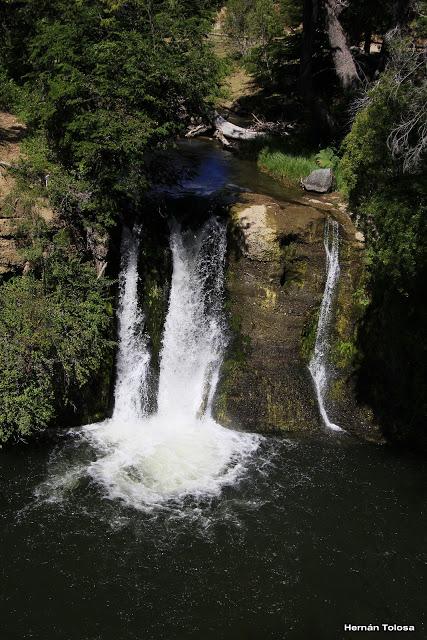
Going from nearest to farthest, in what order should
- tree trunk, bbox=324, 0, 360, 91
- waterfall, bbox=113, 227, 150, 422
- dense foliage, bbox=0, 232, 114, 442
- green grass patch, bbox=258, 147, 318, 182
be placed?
1. dense foliage, bbox=0, 232, 114, 442
2. waterfall, bbox=113, 227, 150, 422
3. green grass patch, bbox=258, 147, 318, 182
4. tree trunk, bbox=324, 0, 360, 91

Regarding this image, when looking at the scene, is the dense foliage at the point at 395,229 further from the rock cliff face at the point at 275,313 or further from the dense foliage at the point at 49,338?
the dense foliage at the point at 49,338

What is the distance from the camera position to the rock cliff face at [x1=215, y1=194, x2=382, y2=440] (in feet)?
40.8

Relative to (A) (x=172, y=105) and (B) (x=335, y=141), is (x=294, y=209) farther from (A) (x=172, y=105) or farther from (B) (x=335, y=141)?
(B) (x=335, y=141)

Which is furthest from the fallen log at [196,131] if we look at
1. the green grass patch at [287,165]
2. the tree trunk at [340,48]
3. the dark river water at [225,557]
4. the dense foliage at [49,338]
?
the dark river water at [225,557]

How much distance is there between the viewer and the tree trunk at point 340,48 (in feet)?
56.3

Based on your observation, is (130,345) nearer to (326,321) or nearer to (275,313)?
(275,313)

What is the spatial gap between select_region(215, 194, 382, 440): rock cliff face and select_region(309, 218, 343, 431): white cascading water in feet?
0.44

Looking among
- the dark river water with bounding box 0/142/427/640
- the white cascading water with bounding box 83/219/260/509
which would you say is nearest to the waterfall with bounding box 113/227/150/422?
the white cascading water with bounding box 83/219/260/509

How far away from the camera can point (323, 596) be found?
8.66 meters

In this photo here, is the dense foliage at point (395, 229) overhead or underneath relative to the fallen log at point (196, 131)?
underneath

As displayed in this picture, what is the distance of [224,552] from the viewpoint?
9305mm

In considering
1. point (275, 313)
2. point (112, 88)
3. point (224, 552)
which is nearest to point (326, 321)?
point (275, 313)

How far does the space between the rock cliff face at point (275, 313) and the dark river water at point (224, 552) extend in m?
1.13

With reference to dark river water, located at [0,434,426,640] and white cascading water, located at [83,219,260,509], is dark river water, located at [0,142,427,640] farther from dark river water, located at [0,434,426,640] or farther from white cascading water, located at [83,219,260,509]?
white cascading water, located at [83,219,260,509]
